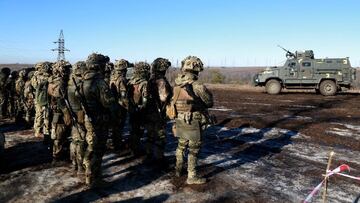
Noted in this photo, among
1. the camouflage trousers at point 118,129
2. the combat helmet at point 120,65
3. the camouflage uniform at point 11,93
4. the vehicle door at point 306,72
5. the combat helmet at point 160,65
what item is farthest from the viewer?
the vehicle door at point 306,72

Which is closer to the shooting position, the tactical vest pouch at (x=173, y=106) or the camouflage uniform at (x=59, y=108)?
the tactical vest pouch at (x=173, y=106)

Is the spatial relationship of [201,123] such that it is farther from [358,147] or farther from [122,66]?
[358,147]

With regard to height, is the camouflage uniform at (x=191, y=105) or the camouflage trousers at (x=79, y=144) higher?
the camouflage uniform at (x=191, y=105)

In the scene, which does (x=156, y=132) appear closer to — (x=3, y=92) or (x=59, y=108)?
(x=59, y=108)

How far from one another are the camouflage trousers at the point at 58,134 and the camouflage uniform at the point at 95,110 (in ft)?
5.92

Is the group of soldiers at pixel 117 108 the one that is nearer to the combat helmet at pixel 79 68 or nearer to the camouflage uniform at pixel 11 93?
the combat helmet at pixel 79 68

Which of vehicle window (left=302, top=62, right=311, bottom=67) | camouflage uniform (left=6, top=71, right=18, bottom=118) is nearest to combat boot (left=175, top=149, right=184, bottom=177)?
camouflage uniform (left=6, top=71, right=18, bottom=118)

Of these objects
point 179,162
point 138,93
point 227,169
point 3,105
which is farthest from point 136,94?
point 3,105

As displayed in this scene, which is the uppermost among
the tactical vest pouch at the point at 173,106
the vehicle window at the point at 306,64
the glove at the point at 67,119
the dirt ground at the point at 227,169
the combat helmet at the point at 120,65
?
the vehicle window at the point at 306,64

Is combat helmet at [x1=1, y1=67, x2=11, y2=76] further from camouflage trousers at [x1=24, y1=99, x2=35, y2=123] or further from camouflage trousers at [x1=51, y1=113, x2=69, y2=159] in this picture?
camouflage trousers at [x1=51, y1=113, x2=69, y2=159]

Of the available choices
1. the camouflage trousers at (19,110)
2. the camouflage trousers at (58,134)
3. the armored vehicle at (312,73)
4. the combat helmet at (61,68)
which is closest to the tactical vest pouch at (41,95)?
the camouflage trousers at (58,134)

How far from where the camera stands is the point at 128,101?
8.52 metres

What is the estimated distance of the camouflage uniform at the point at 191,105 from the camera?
6.86 m

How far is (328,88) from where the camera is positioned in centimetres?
2197
